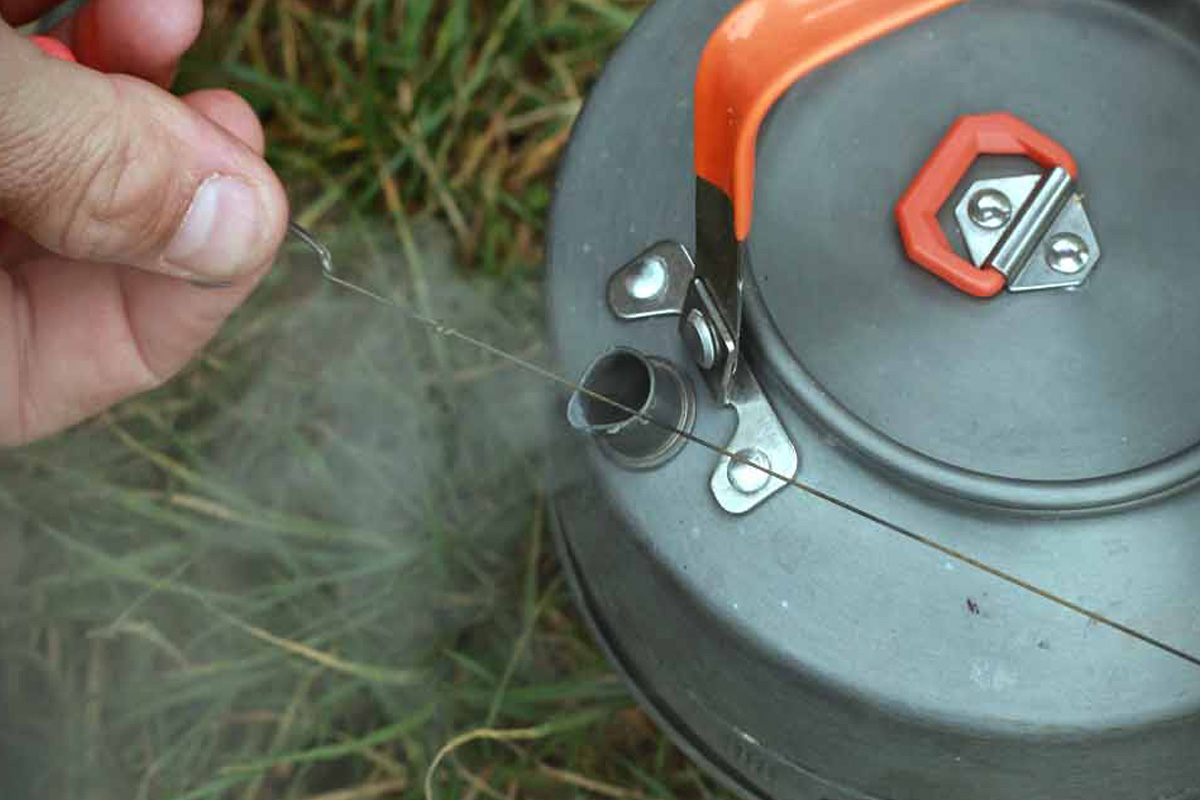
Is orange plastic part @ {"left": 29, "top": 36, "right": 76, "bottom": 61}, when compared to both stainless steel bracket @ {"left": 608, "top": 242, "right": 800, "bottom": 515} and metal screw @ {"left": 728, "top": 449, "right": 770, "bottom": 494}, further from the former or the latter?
metal screw @ {"left": 728, "top": 449, "right": 770, "bottom": 494}

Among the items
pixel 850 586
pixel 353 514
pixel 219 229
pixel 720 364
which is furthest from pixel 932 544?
pixel 353 514

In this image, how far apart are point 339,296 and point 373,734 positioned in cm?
44

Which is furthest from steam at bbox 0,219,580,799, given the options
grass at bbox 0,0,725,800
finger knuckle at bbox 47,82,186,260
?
finger knuckle at bbox 47,82,186,260

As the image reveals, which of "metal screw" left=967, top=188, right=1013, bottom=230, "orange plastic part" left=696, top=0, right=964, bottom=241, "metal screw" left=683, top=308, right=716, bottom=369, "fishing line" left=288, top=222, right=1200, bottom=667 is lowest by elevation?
"fishing line" left=288, top=222, right=1200, bottom=667

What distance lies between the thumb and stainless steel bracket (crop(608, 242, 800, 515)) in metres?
0.24

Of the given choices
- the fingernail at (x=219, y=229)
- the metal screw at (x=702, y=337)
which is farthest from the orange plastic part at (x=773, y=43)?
the fingernail at (x=219, y=229)

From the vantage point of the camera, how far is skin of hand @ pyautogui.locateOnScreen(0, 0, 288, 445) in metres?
0.77

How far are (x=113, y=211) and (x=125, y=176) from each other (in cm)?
3

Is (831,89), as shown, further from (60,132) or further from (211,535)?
(211,535)

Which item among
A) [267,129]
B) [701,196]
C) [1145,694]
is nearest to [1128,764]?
[1145,694]

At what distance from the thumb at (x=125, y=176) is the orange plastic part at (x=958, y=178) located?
404mm

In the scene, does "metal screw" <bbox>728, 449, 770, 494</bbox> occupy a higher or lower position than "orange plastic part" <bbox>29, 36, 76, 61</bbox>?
higher

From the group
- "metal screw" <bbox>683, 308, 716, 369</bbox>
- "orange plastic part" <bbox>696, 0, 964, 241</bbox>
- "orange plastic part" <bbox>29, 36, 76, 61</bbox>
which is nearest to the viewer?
"orange plastic part" <bbox>696, 0, 964, 241</bbox>

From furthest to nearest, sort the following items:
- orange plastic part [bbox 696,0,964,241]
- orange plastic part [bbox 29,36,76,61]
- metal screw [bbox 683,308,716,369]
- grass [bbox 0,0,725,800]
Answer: grass [bbox 0,0,725,800] < orange plastic part [bbox 29,36,76,61] < metal screw [bbox 683,308,716,369] < orange plastic part [bbox 696,0,964,241]
